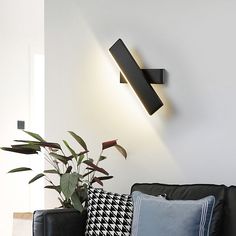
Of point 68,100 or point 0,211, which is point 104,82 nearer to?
point 68,100

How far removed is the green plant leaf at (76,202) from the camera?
2.40 metres

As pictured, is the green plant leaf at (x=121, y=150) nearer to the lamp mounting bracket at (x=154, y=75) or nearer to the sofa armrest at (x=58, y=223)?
the lamp mounting bracket at (x=154, y=75)

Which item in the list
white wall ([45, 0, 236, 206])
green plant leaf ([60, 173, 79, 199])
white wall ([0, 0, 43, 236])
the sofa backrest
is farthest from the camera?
white wall ([0, 0, 43, 236])

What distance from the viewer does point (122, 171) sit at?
2992 millimetres

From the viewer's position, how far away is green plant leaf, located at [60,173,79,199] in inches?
92.1

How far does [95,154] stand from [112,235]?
0.90m

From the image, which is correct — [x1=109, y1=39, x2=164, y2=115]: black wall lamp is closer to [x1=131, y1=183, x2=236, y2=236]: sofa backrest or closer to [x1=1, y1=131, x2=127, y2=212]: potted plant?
[x1=1, y1=131, x2=127, y2=212]: potted plant

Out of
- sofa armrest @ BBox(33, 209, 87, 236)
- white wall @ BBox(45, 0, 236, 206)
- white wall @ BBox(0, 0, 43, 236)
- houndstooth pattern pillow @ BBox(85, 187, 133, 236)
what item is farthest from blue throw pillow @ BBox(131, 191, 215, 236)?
white wall @ BBox(0, 0, 43, 236)

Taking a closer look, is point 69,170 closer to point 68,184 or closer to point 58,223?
point 68,184

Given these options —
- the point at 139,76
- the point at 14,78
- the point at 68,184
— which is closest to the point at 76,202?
the point at 68,184

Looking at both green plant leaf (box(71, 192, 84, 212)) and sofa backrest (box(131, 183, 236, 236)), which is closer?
sofa backrest (box(131, 183, 236, 236))

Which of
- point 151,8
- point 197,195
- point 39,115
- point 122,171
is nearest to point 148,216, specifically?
point 197,195

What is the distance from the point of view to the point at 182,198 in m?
2.36

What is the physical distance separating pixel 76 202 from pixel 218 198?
77 cm
